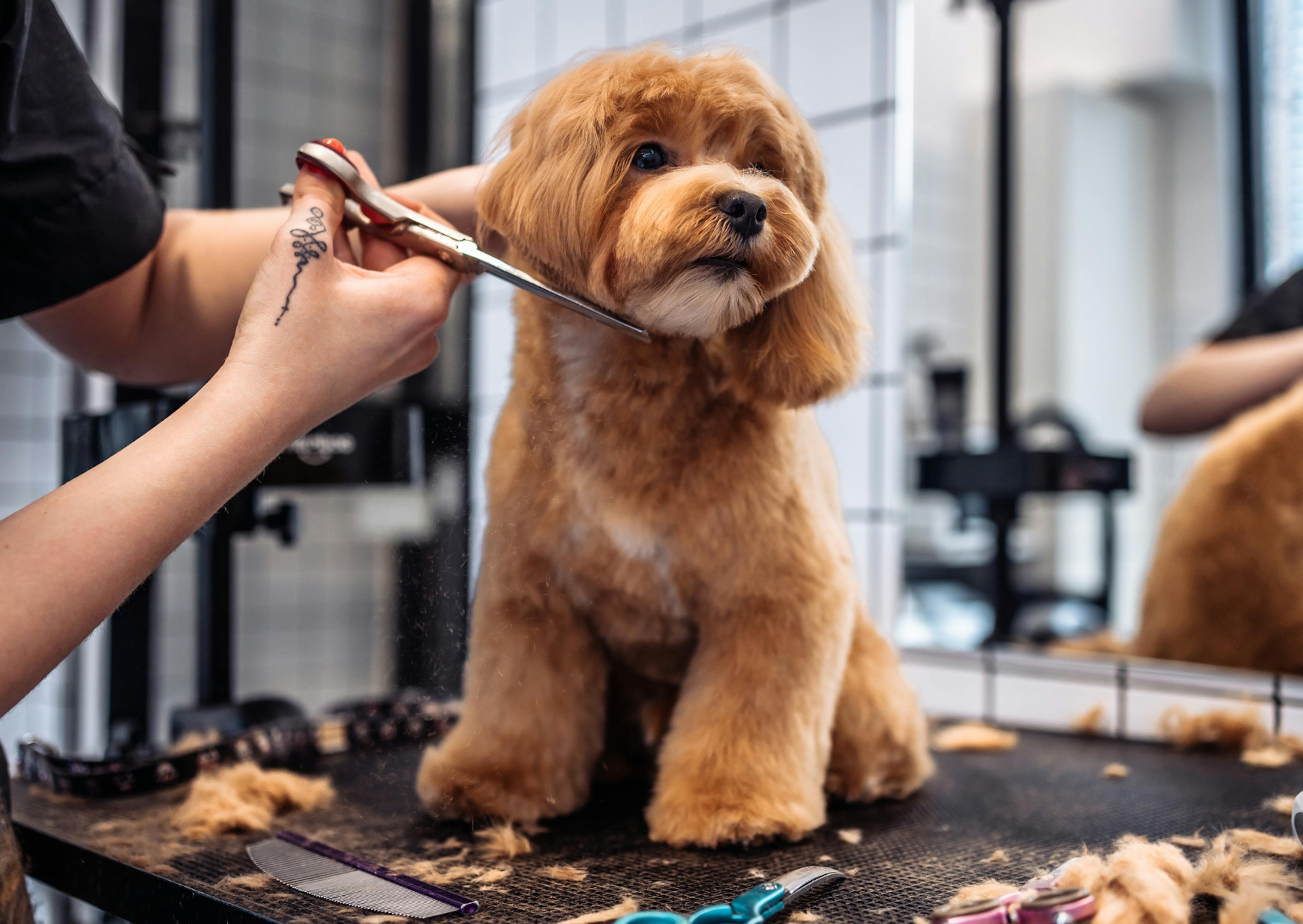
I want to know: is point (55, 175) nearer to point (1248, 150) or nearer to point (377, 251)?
point (377, 251)

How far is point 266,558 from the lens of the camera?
282 centimetres

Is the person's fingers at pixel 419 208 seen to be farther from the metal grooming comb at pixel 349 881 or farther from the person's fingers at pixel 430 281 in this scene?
the metal grooming comb at pixel 349 881

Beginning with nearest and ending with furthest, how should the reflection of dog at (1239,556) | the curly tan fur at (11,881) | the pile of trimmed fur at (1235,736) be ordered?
the curly tan fur at (11,881) → the pile of trimmed fur at (1235,736) → the reflection of dog at (1239,556)

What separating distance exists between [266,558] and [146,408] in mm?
1987

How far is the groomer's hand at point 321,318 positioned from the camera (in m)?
0.65

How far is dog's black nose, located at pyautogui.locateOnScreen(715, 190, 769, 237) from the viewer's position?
2.33ft

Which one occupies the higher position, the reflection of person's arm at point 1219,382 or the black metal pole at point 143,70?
the black metal pole at point 143,70

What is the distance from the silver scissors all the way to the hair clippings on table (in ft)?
1.25

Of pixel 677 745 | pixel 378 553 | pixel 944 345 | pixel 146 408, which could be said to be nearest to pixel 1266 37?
pixel 944 345

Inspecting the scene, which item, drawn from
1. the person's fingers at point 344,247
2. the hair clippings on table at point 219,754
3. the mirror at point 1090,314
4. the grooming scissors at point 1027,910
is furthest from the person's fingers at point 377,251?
the mirror at point 1090,314

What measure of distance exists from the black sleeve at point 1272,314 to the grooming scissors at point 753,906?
0.99m

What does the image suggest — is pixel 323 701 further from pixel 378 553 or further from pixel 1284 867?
pixel 1284 867

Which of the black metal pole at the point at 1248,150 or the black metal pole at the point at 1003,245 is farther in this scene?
the black metal pole at the point at 1003,245

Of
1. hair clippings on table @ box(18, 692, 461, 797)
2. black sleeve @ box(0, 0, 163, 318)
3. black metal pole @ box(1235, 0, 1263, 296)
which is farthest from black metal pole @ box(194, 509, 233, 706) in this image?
black metal pole @ box(1235, 0, 1263, 296)
